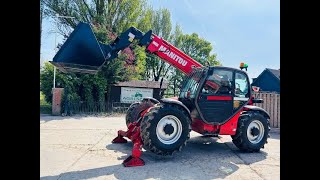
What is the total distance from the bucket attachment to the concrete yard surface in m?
2.04

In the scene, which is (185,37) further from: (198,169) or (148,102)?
(198,169)

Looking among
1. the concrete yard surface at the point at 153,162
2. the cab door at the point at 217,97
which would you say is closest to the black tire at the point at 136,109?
the concrete yard surface at the point at 153,162

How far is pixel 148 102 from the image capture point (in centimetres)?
793

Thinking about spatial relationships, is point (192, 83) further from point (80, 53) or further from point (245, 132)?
point (80, 53)

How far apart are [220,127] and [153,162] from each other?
210 cm

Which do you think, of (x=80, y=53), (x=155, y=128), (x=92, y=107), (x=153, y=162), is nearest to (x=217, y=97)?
(x=155, y=128)

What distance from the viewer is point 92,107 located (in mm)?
19188

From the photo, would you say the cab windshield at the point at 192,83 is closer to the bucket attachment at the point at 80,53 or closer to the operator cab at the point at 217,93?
the operator cab at the point at 217,93

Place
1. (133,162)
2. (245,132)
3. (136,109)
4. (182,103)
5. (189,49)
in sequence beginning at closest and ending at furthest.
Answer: (133,162)
(245,132)
(182,103)
(136,109)
(189,49)

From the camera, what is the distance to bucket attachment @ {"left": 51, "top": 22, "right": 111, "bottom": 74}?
5.46 metres

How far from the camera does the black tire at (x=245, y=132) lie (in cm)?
657

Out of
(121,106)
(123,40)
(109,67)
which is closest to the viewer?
(123,40)
